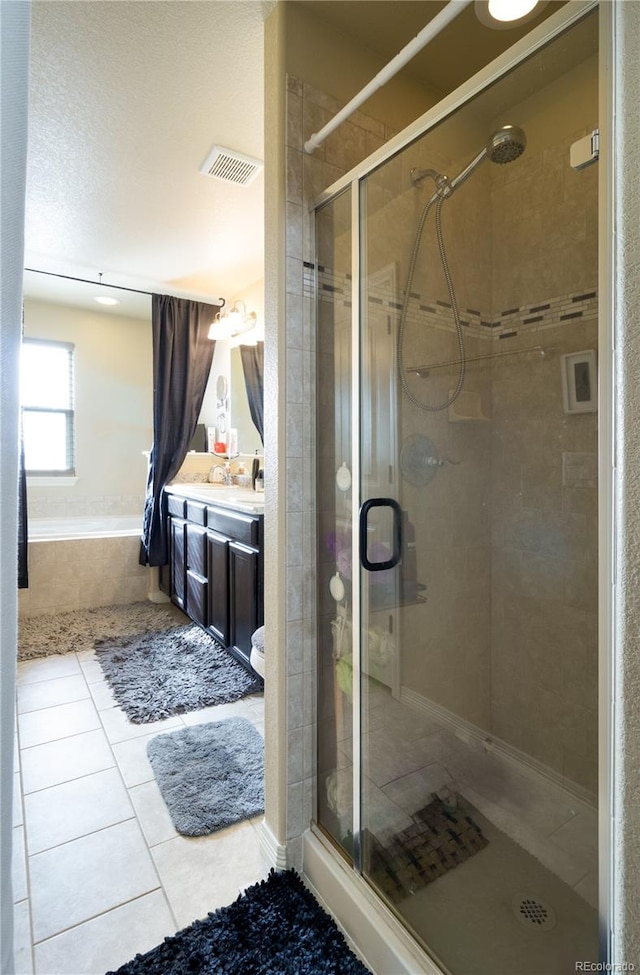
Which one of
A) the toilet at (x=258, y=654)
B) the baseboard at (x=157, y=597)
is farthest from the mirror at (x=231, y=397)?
the toilet at (x=258, y=654)

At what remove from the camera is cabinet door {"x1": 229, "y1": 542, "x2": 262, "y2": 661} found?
7.44 feet

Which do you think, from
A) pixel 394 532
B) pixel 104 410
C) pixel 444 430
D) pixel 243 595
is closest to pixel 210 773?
pixel 243 595

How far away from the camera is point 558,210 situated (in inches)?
59.0

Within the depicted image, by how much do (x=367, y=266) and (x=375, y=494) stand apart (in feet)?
2.13

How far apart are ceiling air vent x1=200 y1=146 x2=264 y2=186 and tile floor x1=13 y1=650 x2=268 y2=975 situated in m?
2.59

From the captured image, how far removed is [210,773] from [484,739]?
1.04 metres

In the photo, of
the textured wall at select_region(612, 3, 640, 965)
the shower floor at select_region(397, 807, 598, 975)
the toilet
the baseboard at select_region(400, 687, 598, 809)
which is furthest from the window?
the textured wall at select_region(612, 3, 640, 965)

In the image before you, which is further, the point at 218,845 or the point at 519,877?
the point at 218,845

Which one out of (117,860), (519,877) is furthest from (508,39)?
(117,860)

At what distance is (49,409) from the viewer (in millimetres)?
4480

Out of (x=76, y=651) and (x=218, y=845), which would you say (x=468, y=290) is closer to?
(x=218, y=845)

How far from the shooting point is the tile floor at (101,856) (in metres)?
1.18

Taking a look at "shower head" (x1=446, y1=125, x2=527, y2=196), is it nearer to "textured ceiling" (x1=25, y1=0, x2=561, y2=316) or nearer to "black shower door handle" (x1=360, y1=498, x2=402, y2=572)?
"textured ceiling" (x1=25, y1=0, x2=561, y2=316)

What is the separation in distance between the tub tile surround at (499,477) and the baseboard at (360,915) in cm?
8
